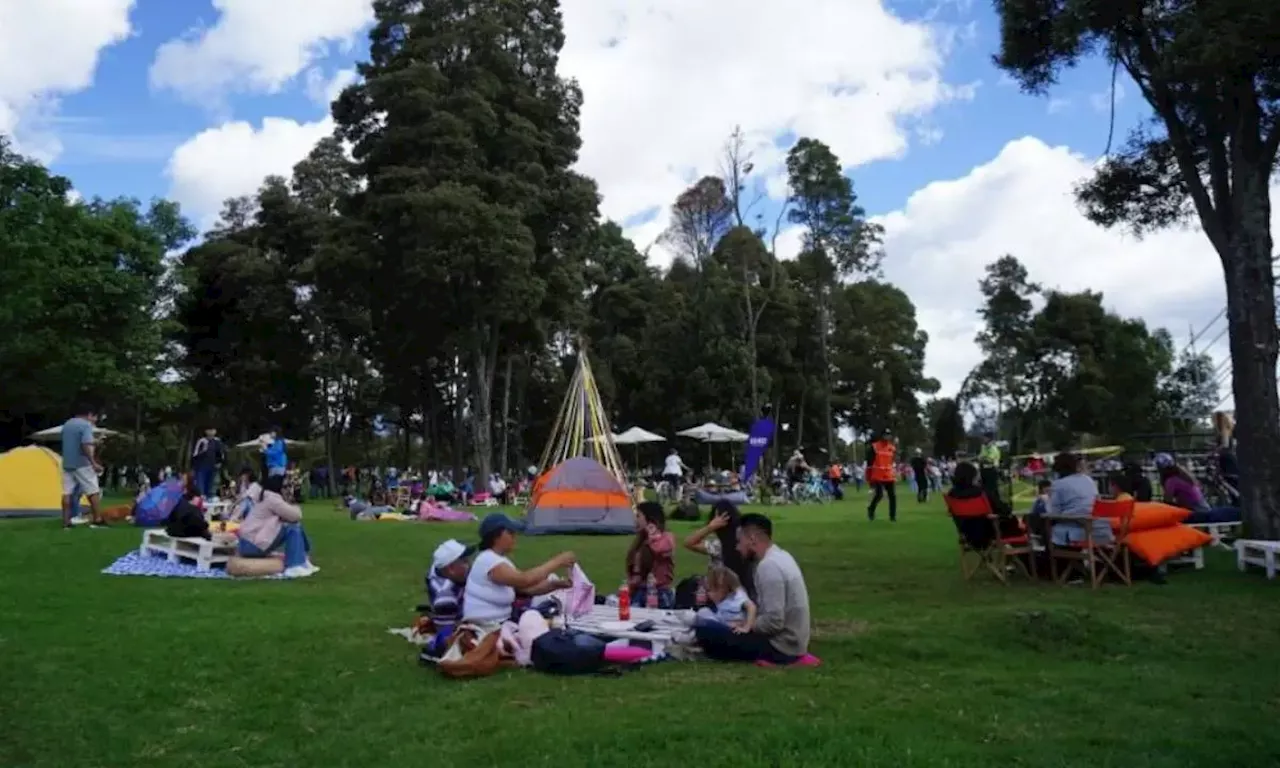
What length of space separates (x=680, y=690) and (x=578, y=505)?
489 inches

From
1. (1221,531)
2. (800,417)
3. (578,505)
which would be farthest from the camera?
(800,417)

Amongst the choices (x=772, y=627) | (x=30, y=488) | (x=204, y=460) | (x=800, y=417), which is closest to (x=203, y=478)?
(x=204, y=460)

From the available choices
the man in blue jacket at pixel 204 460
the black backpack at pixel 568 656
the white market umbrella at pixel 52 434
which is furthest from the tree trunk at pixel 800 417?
the black backpack at pixel 568 656

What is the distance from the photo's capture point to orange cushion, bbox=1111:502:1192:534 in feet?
36.4

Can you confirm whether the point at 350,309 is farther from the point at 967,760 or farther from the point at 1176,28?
the point at 967,760

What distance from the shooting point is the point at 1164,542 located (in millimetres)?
11094

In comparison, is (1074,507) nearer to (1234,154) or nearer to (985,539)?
(985,539)

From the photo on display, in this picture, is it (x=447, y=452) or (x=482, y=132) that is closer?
(x=482, y=132)

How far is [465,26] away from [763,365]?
23.4 metres

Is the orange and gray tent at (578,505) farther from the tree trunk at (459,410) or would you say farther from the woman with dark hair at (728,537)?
the tree trunk at (459,410)

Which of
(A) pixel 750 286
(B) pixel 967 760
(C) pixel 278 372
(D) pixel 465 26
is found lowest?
(B) pixel 967 760

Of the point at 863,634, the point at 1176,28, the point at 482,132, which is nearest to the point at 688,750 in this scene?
the point at 863,634

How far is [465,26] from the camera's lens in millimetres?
31453

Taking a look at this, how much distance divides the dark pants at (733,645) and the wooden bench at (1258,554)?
252 inches
